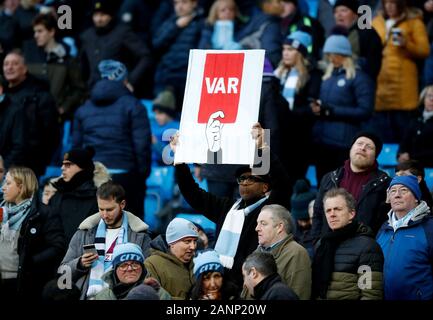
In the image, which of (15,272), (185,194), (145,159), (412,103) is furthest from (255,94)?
(412,103)

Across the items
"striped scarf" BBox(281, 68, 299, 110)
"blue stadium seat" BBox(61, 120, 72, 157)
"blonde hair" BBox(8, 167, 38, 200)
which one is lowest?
"blonde hair" BBox(8, 167, 38, 200)

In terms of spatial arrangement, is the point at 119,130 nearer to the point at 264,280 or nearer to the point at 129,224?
the point at 129,224

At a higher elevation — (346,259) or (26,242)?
(346,259)

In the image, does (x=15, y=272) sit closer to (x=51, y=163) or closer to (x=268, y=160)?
(x=268, y=160)

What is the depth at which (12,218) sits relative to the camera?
1195 centimetres

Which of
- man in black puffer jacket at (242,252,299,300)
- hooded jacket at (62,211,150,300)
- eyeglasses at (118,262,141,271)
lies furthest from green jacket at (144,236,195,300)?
man in black puffer jacket at (242,252,299,300)

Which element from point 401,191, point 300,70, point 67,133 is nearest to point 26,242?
point 401,191

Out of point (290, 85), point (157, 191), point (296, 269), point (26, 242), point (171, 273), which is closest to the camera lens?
point (296, 269)

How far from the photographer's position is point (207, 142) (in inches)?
434

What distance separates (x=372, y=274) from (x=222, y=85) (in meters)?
1.87

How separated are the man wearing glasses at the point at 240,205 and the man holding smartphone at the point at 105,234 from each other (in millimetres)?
549

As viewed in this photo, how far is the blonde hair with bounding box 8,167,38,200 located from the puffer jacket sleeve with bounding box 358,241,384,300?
2968 millimetres

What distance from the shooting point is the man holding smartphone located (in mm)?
11323

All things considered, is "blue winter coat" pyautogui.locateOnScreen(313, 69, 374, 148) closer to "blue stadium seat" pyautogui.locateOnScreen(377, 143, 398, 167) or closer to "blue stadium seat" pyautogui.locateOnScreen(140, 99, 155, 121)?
"blue stadium seat" pyautogui.locateOnScreen(377, 143, 398, 167)
